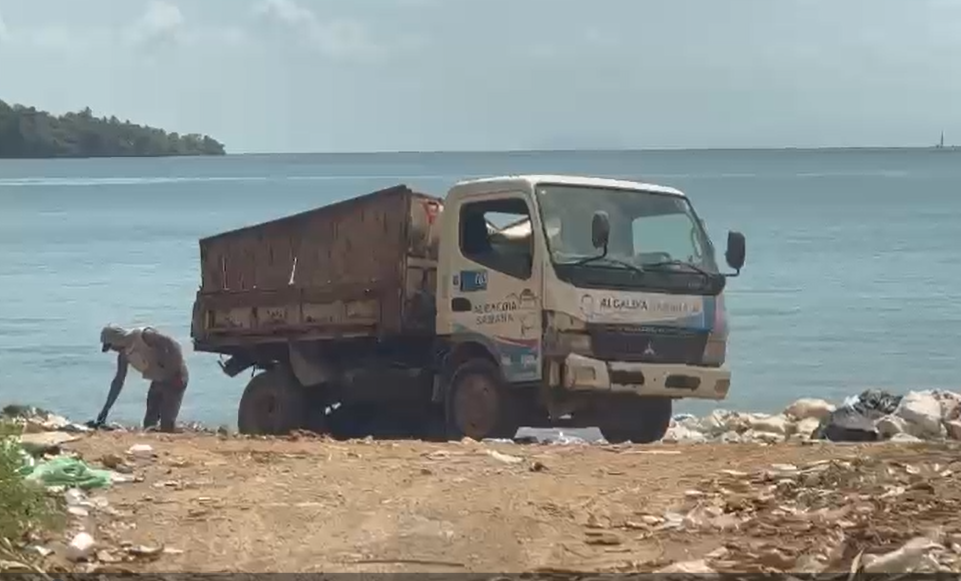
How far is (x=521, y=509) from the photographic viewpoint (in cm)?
898

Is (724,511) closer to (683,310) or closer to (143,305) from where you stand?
(683,310)

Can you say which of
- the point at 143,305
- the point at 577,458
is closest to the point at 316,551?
the point at 577,458

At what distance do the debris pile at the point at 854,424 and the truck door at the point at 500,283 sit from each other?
195cm

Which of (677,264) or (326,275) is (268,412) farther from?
(677,264)

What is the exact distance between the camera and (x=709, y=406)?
23.2 meters

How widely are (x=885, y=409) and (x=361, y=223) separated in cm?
506

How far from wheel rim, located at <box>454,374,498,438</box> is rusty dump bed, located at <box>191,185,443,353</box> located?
0.70 m

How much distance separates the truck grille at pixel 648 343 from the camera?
13289 millimetres

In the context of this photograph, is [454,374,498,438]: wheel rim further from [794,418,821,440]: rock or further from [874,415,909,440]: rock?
[794,418,821,440]: rock

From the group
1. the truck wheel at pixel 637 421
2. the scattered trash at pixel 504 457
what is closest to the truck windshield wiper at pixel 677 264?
the truck wheel at pixel 637 421

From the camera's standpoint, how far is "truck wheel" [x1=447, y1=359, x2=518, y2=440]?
13.7 m

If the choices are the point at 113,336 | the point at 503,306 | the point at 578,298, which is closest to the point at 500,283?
the point at 503,306

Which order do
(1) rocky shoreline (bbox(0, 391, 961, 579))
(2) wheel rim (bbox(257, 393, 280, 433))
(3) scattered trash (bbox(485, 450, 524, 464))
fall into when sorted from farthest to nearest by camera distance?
(2) wheel rim (bbox(257, 393, 280, 433)) → (3) scattered trash (bbox(485, 450, 524, 464)) → (1) rocky shoreline (bbox(0, 391, 961, 579))

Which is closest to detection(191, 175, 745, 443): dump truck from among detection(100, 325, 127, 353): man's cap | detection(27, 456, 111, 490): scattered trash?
detection(100, 325, 127, 353): man's cap
